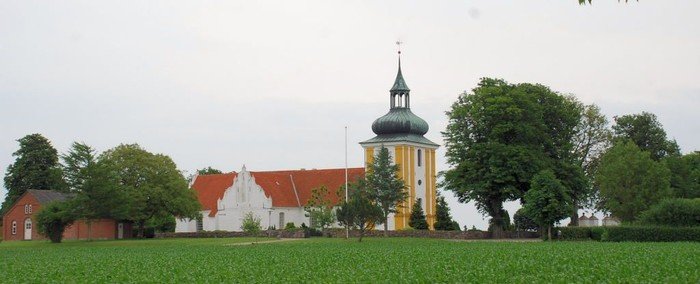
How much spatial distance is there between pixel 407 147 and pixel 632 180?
69.3ft

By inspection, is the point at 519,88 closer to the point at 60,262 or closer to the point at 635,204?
the point at 635,204

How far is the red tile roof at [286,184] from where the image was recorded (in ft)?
310

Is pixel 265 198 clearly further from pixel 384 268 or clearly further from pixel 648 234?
pixel 384 268

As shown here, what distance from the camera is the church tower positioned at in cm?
8744

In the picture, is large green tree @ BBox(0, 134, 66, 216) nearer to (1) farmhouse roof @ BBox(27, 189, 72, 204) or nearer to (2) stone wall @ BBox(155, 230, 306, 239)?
(1) farmhouse roof @ BBox(27, 189, 72, 204)

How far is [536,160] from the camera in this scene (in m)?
69.6

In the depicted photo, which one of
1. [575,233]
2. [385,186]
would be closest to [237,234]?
[385,186]

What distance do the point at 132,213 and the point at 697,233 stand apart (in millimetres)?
41411

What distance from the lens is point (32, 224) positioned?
94438 millimetres

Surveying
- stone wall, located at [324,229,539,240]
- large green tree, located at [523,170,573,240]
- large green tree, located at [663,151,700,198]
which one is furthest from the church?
large green tree, located at [663,151,700,198]

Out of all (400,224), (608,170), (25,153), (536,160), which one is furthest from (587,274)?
(25,153)

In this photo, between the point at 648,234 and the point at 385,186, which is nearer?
the point at 648,234

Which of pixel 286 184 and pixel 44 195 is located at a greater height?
pixel 286 184

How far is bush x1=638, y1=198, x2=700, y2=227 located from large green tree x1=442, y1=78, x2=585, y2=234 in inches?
410
